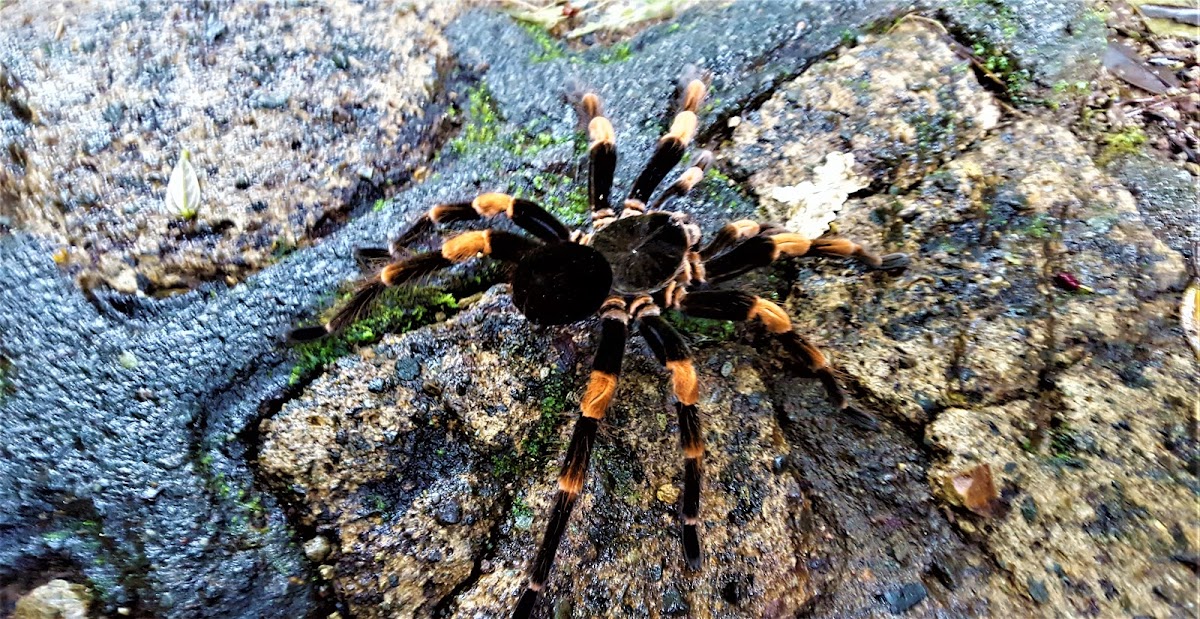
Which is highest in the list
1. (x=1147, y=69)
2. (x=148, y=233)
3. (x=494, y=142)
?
(x=148, y=233)

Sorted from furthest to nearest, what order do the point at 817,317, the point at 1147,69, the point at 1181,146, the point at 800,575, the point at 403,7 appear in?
the point at 403,7 < the point at 1147,69 < the point at 1181,146 < the point at 817,317 < the point at 800,575

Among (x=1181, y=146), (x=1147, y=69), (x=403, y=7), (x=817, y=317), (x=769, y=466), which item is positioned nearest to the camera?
(x=769, y=466)

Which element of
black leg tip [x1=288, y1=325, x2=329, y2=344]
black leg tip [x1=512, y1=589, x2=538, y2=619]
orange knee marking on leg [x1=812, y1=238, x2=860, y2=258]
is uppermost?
black leg tip [x1=288, y1=325, x2=329, y2=344]

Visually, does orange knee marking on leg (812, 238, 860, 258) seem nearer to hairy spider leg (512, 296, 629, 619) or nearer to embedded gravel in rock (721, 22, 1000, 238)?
embedded gravel in rock (721, 22, 1000, 238)

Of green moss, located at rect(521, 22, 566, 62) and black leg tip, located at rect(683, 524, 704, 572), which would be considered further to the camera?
green moss, located at rect(521, 22, 566, 62)

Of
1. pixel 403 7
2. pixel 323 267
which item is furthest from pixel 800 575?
pixel 403 7

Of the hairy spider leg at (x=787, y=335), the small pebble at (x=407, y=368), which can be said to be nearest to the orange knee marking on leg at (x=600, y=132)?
the hairy spider leg at (x=787, y=335)

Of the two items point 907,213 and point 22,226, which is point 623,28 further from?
point 22,226

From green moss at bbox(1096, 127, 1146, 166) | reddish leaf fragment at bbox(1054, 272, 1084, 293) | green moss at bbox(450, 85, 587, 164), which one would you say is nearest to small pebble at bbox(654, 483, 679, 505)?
green moss at bbox(450, 85, 587, 164)
